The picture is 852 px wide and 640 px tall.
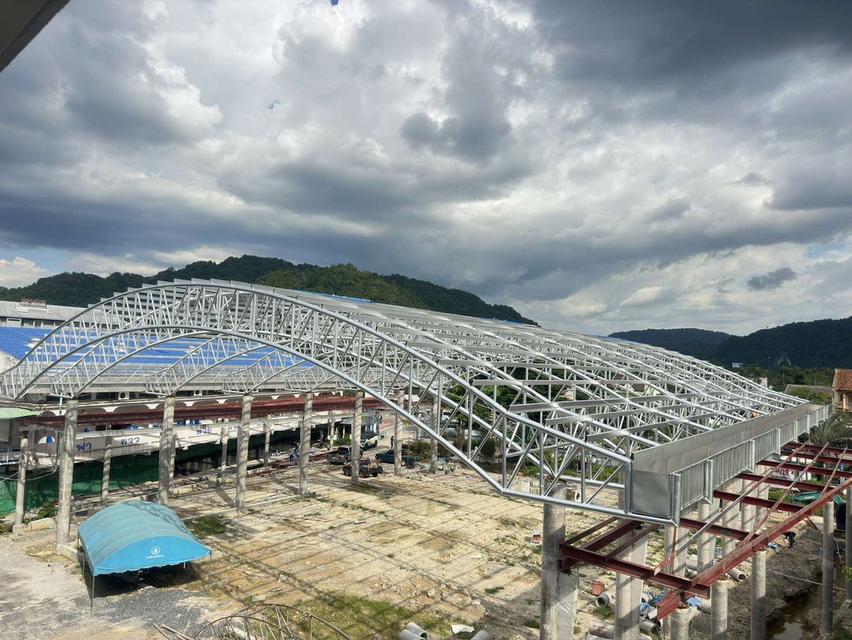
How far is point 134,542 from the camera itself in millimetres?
19422

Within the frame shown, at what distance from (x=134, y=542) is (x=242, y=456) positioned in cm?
1018

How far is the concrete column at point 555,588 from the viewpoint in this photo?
1371 centimetres

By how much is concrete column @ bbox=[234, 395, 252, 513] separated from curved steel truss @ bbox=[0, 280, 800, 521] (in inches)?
191

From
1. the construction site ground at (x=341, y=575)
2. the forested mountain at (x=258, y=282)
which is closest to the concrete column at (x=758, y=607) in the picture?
the construction site ground at (x=341, y=575)

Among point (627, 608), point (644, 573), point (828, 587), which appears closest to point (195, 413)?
point (627, 608)

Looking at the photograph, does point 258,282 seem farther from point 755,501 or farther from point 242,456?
point 755,501

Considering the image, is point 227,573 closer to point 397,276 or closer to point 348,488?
point 348,488

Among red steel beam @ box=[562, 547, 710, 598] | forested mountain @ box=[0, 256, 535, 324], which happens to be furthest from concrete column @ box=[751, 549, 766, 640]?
forested mountain @ box=[0, 256, 535, 324]

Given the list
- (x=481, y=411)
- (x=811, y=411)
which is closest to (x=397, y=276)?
(x=481, y=411)

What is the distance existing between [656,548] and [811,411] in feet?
33.8

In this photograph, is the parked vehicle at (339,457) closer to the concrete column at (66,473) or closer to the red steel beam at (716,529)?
the concrete column at (66,473)

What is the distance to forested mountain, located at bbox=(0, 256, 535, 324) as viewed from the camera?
330ft

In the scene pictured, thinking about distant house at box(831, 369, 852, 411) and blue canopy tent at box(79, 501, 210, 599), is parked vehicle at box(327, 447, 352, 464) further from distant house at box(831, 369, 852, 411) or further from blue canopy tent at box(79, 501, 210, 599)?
distant house at box(831, 369, 852, 411)

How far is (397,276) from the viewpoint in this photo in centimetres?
15800
